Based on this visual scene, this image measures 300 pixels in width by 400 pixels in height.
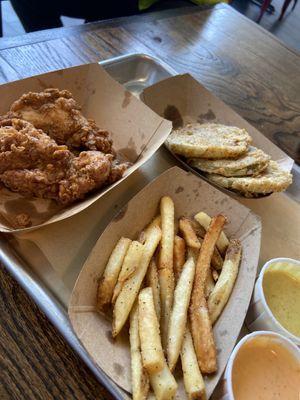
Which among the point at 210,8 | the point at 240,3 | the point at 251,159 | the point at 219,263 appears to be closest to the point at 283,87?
→ the point at 210,8

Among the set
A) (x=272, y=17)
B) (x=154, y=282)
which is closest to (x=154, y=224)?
(x=154, y=282)

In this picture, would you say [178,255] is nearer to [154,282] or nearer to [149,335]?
[154,282]

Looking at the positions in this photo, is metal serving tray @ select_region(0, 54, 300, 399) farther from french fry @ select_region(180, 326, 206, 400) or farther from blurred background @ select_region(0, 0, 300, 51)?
blurred background @ select_region(0, 0, 300, 51)

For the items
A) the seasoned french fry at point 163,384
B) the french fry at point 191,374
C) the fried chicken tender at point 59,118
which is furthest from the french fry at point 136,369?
the fried chicken tender at point 59,118

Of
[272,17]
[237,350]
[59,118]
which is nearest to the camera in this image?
[237,350]

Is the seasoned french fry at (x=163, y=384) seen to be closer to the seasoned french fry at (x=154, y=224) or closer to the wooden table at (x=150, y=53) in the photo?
the wooden table at (x=150, y=53)

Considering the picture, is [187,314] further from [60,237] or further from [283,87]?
[283,87]

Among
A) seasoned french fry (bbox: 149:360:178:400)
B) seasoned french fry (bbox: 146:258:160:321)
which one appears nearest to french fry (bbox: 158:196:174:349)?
seasoned french fry (bbox: 146:258:160:321)
